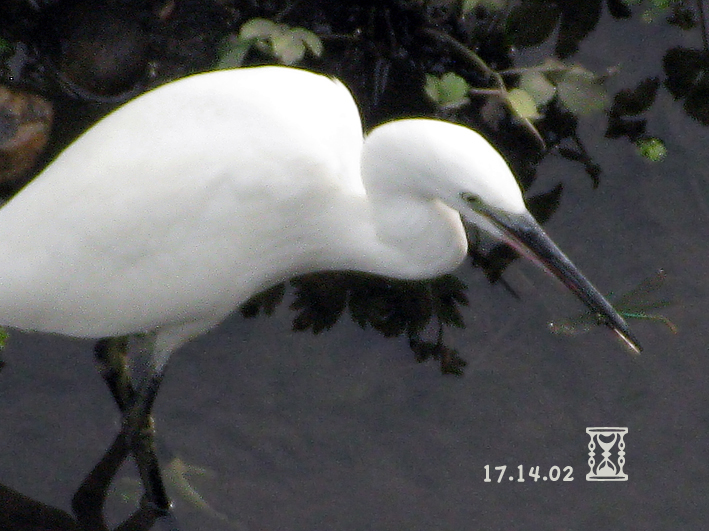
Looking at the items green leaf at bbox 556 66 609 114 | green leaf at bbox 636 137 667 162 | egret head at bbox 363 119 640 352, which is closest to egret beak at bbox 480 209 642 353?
egret head at bbox 363 119 640 352

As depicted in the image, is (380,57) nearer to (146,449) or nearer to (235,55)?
(235,55)

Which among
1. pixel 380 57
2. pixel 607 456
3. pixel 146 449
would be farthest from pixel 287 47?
pixel 607 456

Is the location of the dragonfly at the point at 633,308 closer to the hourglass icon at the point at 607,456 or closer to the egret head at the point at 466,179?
the hourglass icon at the point at 607,456

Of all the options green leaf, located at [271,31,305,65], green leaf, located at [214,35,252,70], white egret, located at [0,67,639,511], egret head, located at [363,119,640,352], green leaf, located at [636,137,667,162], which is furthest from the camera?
green leaf, located at [636,137,667,162]

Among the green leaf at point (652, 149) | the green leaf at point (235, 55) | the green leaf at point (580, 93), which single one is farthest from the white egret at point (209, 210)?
the green leaf at point (652, 149)

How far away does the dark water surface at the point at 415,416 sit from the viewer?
2328 millimetres

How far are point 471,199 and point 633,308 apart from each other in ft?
3.48

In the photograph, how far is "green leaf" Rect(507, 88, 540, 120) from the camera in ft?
7.67

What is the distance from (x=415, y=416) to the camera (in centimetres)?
244

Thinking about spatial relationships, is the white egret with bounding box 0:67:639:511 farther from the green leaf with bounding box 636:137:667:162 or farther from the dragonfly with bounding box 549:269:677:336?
the green leaf with bounding box 636:137:667:162

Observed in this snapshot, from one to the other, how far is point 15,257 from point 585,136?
1666 millimetres

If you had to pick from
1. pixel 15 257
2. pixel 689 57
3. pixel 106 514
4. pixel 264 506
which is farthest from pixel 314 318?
pixel 689 57

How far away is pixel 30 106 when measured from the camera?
272 centimetres

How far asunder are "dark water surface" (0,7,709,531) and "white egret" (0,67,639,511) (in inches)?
21.8
